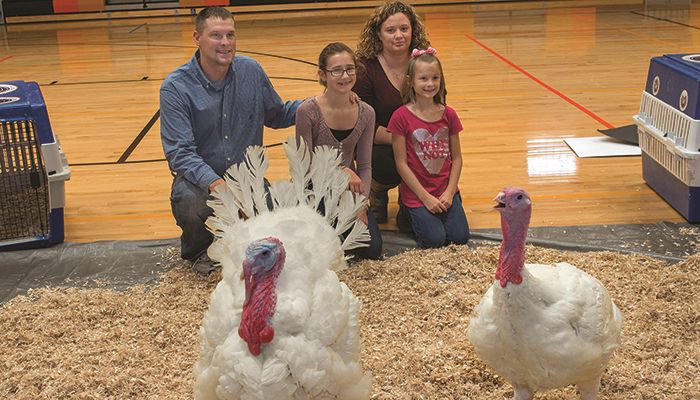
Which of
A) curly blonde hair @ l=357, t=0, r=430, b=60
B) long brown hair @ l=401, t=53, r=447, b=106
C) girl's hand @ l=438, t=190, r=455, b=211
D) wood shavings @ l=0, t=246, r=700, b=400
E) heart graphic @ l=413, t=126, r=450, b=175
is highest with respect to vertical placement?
curly blonde hair @ l=357, t=0, r=430, b=60

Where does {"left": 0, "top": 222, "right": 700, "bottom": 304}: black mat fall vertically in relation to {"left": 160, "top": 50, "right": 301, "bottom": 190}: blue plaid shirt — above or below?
below

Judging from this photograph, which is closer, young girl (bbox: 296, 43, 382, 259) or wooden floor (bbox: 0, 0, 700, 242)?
young girl (bbox: 296, 43, 382, 259)

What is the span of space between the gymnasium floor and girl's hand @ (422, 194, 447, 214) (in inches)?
10.6

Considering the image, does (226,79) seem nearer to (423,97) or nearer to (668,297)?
(423,97)

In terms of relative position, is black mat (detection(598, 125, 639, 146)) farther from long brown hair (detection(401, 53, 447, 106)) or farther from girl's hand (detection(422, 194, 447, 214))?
girl's hand (detection(422, 194, 447, 214))

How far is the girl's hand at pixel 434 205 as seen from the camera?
443 centimetres

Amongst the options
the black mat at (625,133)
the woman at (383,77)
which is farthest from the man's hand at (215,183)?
the black mat at (625,133)

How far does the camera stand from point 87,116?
7.77 m

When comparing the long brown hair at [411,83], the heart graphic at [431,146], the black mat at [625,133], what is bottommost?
the black mat at [625,133]

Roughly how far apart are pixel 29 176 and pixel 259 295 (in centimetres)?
269

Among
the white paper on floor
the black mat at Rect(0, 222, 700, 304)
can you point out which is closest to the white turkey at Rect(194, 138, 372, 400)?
the black mat at Rect(0, 222, 700, 304)

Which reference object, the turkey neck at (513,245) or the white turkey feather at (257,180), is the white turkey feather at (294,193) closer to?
the white turkey feather at (257,180)

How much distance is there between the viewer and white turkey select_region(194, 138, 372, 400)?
2252 mm

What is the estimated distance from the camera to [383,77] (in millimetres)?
4781
